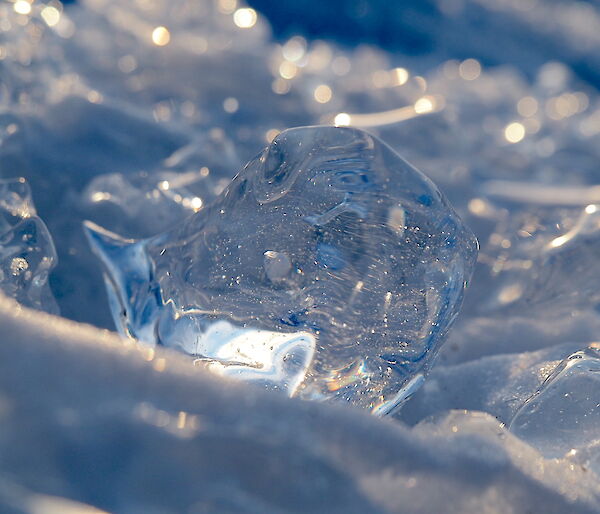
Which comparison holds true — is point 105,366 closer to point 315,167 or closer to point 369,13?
point 315,167

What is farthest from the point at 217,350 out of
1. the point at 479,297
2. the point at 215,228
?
the point at 479,297

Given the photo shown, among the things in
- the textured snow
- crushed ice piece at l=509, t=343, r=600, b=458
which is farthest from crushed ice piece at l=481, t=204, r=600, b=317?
the textured snow

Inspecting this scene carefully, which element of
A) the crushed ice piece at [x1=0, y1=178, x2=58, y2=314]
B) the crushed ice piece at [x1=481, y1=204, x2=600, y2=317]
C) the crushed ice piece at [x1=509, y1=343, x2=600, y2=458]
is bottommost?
the crushed ice piece at [x1=0, y1=178, x2=58, y2=314]

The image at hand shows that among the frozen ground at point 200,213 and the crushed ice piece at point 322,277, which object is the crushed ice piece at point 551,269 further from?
the crushed ice piece at point 322,277

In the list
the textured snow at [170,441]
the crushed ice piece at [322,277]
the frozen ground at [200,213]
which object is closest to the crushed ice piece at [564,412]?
the frozen ground at [200,213]

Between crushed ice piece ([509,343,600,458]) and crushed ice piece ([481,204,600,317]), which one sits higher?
crushed ice piece ([481,204,600,317])

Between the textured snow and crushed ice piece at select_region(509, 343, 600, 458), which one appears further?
crushed ice piece at select_region(509, 343, 600, 458)

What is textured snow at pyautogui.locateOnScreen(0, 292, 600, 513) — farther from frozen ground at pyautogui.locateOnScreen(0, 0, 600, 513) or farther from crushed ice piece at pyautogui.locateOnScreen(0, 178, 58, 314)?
crushed ice piece at pyautogui.locateOnScreen(0, 178, 58, 314)

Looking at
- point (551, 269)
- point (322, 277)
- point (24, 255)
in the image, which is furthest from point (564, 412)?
point (24, 255)
